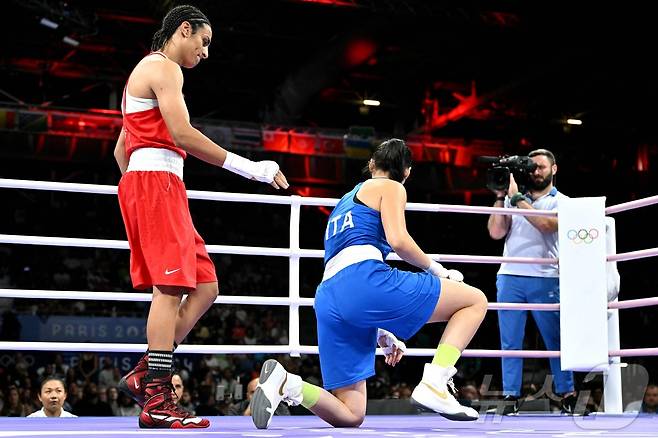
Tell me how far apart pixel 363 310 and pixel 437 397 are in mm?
356

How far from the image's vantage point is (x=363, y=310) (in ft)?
9.53

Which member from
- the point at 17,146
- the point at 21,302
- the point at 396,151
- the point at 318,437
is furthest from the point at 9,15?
the point at 318,437

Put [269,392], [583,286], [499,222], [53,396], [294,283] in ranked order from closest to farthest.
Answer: [269,392], [294,283], [583,286], [499,222], [53,396]

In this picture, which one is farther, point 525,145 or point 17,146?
point 525,145

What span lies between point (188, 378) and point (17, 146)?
13.9ft

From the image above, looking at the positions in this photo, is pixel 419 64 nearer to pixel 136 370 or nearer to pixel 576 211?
pixel 576 211

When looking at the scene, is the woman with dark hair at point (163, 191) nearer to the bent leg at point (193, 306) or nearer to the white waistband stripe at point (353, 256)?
the bent leg at point (193, 306)

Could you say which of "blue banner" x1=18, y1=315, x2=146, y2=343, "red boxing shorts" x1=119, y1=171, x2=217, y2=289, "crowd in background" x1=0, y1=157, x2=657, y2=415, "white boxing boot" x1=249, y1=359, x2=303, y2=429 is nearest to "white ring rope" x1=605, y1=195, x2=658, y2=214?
"white boxing boot" x1=249, y1=359, x2=303, y2=429

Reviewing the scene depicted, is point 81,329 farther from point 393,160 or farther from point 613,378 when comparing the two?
point 393,160

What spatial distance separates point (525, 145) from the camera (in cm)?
1495

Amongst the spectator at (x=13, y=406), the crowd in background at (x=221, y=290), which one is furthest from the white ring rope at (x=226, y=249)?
the spectator at (x=13, y=406)

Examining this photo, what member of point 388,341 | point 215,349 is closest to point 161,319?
point 388,341

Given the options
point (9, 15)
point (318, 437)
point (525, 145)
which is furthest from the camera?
point (525, 145)

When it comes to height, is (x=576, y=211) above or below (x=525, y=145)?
below
